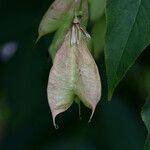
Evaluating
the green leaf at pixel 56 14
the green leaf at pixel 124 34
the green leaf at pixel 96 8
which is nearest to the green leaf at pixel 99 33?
the green leaf at pixel 96 8

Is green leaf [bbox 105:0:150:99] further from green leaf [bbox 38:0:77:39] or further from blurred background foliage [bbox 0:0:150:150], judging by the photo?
Result: blurred background foliage [bbox 0:0:150:150]

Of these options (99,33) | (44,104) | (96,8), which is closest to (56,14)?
(96,8)

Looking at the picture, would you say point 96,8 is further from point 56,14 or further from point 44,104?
point 44,104

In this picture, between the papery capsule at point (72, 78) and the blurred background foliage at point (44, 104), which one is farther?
the blurred background foliage at point (44, 104)

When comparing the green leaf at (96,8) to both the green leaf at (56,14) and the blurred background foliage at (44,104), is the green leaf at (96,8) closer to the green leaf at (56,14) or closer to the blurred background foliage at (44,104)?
the green leaf at (56,14)

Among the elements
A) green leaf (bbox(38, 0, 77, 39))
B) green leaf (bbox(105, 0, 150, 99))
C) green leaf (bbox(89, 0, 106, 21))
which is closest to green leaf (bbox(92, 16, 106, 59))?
green leaf (bbox(89, 0, 106, 21))

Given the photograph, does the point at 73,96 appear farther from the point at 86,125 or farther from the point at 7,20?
the point at 7,20
